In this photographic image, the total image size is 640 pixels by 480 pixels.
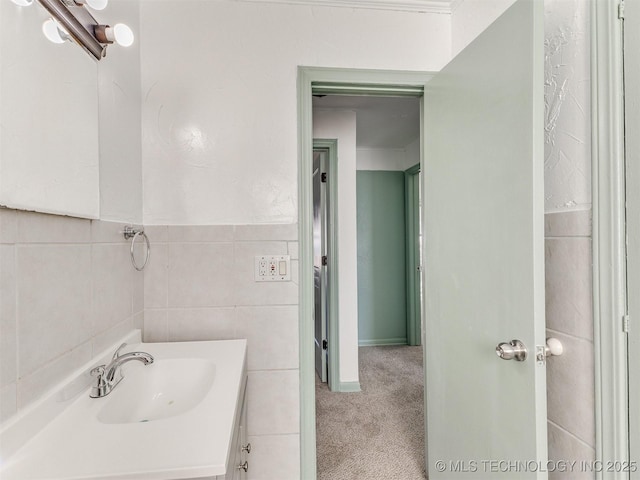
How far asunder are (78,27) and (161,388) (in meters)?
1.06

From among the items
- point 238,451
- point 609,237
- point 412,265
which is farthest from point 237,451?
point 412,265

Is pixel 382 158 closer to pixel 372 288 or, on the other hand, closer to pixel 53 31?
pixel 372 288

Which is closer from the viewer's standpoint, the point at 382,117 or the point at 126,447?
the point at 126,447

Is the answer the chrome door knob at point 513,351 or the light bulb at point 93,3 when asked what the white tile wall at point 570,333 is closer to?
the chrome door knob at point 513,351

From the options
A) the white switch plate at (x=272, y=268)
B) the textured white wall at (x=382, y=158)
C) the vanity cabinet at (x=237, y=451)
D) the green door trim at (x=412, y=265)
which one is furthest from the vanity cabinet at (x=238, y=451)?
the textured white wall at (x=382, y=158)

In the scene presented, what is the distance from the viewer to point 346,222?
268 centimetres

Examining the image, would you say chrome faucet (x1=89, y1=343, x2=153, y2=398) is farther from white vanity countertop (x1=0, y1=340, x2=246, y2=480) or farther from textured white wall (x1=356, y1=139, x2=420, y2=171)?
textured white wall (x1=356, y1=139, x2=420, y2=171)

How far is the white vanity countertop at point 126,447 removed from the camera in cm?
55

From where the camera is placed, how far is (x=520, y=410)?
946mm

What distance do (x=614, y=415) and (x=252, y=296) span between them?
4.12 feet

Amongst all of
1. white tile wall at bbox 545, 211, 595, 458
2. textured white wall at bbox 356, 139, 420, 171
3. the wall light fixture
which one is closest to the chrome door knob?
white tile wall at bbox 545, 211, 595, 458

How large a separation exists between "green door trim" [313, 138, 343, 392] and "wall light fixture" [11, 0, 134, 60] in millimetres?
1934

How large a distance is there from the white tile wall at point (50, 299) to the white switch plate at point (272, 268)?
0.55 m

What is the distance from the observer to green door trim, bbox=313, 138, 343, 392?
8.67ft
